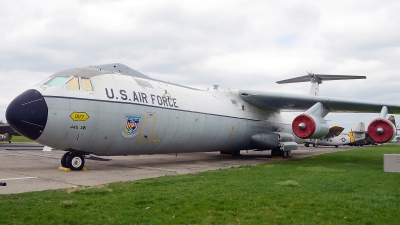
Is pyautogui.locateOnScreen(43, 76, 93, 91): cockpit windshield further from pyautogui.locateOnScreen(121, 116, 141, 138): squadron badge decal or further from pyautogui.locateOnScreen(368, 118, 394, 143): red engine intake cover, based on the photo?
pyautogui.locateOnScreen(368, 118, 394, 143): red engine intake cover

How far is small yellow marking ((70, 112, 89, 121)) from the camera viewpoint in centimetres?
1079

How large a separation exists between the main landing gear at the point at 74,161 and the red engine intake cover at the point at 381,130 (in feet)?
40.0

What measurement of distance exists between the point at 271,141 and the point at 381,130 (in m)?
6.26

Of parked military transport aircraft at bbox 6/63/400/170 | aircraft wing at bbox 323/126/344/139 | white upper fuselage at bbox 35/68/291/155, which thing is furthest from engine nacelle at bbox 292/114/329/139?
aircraft wing at bbox 323/126/344/139

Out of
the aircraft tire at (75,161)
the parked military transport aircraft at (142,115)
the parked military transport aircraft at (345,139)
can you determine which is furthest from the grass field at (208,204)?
the parked military transport aircraft at (345,139)

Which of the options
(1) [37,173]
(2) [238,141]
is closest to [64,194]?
(1) [37,173]

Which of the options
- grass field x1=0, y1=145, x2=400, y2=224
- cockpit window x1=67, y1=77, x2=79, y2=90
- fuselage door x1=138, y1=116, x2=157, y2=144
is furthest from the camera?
fuselage door x1=138, y1=116, x2=157, y2=144

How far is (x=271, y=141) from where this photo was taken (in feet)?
66.3

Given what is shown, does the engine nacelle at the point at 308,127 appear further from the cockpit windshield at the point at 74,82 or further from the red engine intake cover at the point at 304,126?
the cockpit windshield at the point at 74,82

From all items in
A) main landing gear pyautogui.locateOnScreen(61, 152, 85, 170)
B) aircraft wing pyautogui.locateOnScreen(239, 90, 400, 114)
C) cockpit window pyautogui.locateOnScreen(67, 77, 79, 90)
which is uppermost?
aircraft wing pyautogui.locateOnScreen(239, 90, 400, 114)

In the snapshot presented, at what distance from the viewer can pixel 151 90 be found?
13.5m

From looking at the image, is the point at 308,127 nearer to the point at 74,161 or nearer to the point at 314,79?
the point at 314,79

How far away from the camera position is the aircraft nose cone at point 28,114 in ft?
33.4

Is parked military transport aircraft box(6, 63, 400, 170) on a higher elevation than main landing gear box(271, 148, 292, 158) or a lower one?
higher
